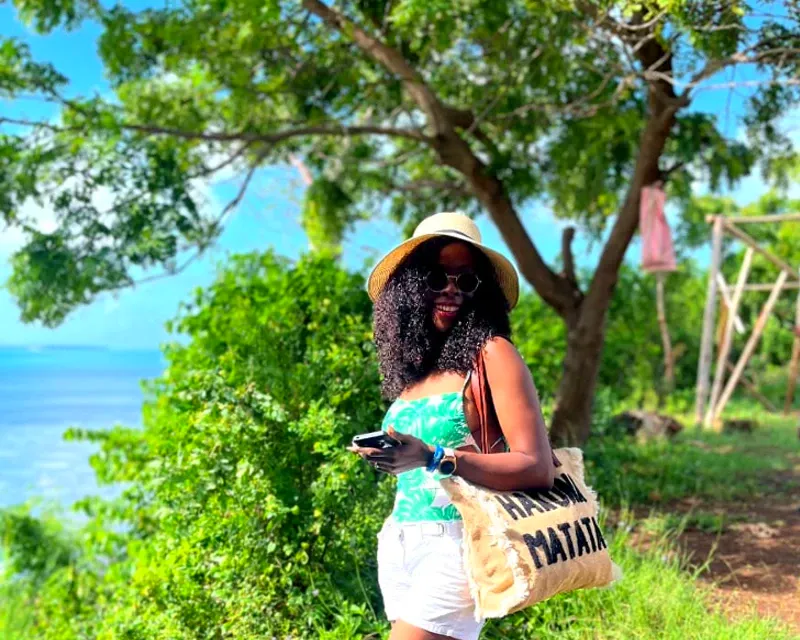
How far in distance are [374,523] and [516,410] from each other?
1.94m

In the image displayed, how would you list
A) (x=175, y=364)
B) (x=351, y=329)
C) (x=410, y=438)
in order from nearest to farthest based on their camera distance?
(x=410, y=438) → (x=351, y=329) → (x=175, y=364)

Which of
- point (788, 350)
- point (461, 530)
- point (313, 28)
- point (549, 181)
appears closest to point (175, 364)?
point (461, 530)

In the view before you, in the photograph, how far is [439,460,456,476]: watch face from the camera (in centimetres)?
213

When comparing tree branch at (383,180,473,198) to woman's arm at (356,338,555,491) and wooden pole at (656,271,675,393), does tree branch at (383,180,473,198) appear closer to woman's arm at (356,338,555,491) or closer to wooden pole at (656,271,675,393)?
wooden pole at (656,271,675,393)

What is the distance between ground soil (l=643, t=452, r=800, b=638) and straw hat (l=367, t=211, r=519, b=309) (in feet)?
7.34

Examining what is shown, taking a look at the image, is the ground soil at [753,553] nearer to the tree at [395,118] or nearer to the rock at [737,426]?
the tree at [395,118]

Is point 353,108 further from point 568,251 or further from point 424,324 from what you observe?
point 424,324

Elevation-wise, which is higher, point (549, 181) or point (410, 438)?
point (549, 181)

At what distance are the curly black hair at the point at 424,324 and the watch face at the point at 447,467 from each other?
0.31m

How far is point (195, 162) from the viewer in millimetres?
8195

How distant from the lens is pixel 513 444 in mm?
2209

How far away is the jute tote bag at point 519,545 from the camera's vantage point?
84.0 inches

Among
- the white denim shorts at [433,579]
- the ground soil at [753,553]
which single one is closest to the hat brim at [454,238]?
the white denim shorts at [433,579]

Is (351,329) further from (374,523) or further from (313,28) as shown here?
(313,28)
